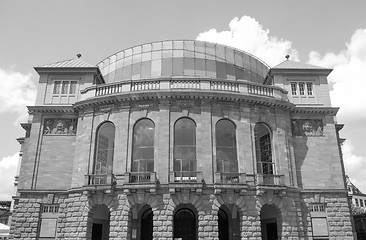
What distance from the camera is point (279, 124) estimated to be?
2753 centimetres

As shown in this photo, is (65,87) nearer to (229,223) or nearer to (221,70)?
(221,70)

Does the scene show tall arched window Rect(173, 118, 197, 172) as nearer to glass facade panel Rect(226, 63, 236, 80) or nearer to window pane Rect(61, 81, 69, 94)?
window pane Rect(61, 81, 69, 94)

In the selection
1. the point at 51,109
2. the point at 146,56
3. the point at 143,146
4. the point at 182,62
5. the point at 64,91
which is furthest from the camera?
the point at 146,56

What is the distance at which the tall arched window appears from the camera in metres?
24.9

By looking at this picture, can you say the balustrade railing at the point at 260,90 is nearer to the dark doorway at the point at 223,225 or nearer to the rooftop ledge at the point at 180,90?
the rooftop ledge at the point at 180,90

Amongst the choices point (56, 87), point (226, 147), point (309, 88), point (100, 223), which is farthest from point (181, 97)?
point (309, 88)

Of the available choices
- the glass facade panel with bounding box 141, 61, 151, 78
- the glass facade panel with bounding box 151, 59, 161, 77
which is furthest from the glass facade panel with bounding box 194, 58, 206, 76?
the glass facade panel with bounding box 141, 61, 151, 78

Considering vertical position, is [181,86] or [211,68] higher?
[211,68]

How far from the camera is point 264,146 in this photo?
2764 centimetres

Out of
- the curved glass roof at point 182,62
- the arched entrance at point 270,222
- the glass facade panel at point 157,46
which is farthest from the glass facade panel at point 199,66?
the arched entrance at point 270,222

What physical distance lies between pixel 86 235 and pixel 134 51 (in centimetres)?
2189

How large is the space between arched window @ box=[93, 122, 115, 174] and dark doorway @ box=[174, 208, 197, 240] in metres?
6.68

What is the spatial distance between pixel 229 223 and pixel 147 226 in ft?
22.2

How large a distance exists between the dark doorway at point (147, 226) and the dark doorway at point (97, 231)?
138 inches
